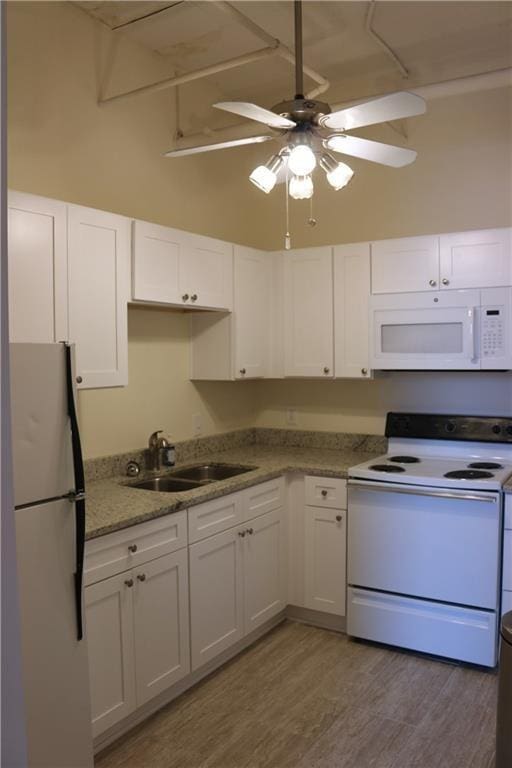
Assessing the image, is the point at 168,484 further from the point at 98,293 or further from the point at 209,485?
the point at 98,293

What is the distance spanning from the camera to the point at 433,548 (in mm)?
3137

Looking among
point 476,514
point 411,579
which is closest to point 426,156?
point 476,514

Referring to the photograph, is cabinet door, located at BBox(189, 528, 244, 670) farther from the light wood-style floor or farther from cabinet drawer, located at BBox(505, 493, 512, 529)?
cabinet drawer, located at BBox(505, 493, 512, 529)

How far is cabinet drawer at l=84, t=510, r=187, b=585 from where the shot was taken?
2354mm

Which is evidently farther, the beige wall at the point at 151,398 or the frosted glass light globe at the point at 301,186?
the beige wall at the point at 151,398

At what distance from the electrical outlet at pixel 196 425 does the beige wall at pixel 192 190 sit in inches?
1.7

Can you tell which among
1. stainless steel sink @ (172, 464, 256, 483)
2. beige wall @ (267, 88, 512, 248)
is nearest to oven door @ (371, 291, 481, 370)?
beige wall @ (267, 88, 512, 248)

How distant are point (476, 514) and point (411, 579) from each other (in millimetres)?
493

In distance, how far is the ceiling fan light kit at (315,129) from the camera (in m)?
2.00

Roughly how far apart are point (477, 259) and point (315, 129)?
1497 millimetres

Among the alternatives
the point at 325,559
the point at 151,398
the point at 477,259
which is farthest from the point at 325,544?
the point at 477,259

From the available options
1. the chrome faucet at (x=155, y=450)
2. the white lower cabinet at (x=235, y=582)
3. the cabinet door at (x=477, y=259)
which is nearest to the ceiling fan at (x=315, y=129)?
the cabinet door at (x=477, y=259)

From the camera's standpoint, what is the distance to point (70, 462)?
2.07m

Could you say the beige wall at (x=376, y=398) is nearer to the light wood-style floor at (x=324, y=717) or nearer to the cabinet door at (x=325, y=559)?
the cabinet door at (x=325, y=559)
